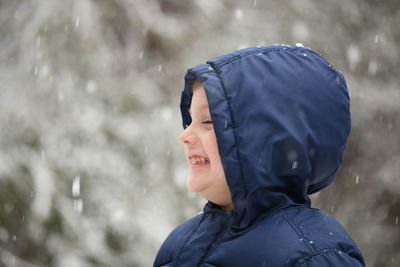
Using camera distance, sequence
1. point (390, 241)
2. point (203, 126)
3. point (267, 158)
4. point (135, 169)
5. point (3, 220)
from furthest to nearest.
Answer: point (390, 241)
point (135, 169)
point (3, 220)
point (203, 126)
point (267, 158)

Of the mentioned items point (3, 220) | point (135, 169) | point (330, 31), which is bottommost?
point (3, 220)

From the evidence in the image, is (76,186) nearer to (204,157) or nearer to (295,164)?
(204,157)

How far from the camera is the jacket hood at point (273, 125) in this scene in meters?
1.70

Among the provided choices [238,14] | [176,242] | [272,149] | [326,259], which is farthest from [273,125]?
[238,14]

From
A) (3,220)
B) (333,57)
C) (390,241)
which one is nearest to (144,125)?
(3,220)

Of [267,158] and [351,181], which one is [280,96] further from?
[351,181]

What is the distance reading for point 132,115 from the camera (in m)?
5.08

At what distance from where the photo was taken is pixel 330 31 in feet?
18.1

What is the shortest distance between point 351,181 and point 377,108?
0.74 meters

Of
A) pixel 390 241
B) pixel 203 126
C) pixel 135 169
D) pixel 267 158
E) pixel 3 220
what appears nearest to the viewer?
pixel 267 158

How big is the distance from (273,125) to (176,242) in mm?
579

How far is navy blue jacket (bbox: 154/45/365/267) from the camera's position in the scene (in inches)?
65.5

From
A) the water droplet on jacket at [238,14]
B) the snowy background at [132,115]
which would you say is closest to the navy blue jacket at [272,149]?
the snowy background at [132,115]

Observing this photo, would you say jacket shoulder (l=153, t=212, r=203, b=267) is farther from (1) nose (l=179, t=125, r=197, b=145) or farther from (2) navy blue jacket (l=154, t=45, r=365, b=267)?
(1) nose (l=179, t=125, r=197, b=145)
